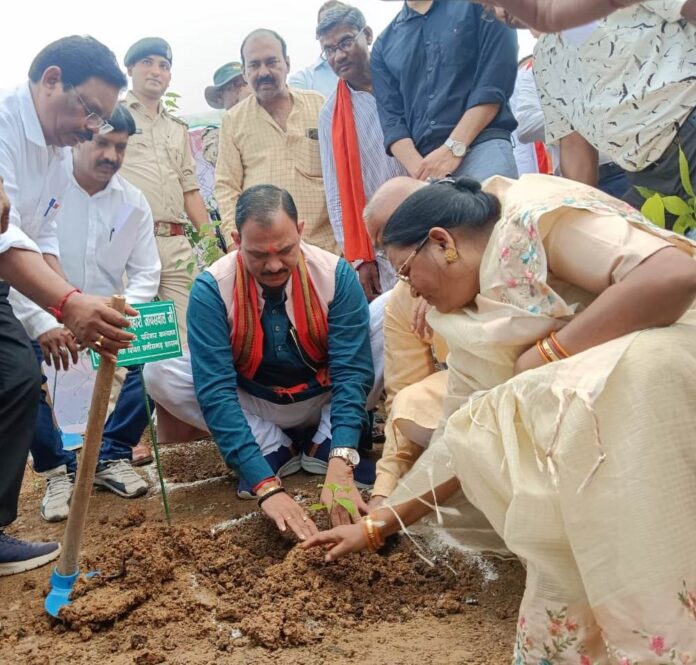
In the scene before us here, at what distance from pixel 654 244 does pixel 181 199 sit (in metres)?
3.70

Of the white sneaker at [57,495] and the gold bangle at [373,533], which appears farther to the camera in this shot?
the white sneaker at [57,495]

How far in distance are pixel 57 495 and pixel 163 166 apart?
2.36m

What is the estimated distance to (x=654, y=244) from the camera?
1.60 m

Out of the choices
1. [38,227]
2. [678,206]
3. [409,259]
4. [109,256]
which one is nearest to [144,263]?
[109,256]

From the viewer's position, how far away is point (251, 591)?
84.4 inches

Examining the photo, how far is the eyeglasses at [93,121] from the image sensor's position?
9.33 ft

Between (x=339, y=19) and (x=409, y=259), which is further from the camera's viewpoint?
(x=339, y=19)

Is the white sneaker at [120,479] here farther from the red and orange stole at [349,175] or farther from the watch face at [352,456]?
the red and orange stole at [349,175]

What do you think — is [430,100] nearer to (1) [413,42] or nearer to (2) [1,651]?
(1) [413,42]

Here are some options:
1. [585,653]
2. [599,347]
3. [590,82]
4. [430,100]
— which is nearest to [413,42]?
[430,100]

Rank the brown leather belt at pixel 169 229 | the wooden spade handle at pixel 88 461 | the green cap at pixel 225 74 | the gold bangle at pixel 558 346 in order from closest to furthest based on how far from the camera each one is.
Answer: the gold bangle at pixel 558 346
the wooden spade handle at pixel 88 461
the brown leather belt at pixel 169 229
the green cap at pixel 225 74

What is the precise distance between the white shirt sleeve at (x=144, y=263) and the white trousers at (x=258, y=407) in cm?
70

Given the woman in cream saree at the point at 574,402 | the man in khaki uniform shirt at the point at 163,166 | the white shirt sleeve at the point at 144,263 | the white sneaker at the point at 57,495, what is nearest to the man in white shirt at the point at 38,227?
the white sneaker at the point at 57,495

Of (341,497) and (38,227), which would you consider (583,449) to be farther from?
(38,227)
